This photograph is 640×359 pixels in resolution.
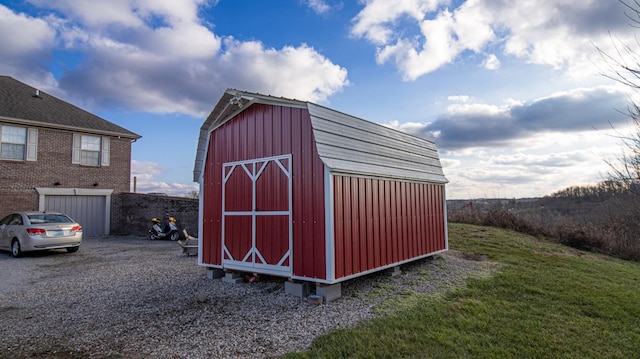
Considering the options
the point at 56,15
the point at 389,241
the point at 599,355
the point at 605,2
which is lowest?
the point at 599,355

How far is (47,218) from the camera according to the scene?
1022 centimetres

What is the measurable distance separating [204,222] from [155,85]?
21.2ft

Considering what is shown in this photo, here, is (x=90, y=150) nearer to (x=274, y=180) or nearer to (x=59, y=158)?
(x=59, y=158)

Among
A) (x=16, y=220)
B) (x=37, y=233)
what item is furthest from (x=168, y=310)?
(x=16, y=220)

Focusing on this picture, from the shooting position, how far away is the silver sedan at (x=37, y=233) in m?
9.51

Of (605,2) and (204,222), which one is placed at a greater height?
(605,2)

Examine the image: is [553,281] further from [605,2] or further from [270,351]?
[270,351]

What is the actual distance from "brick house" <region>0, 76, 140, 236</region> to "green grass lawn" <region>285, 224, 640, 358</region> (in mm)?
14877

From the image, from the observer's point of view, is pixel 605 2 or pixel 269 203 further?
pixel 269 203

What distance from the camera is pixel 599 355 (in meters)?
3.50

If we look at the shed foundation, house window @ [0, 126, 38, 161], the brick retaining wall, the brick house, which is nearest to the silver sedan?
the brick house

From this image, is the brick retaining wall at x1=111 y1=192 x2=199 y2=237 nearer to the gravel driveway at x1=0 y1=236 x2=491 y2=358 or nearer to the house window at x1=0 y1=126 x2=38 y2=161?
the house window at x1=0 y1=126 x2=38 y2=161

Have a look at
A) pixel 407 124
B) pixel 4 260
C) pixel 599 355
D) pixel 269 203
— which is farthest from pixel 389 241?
pixel 4 260

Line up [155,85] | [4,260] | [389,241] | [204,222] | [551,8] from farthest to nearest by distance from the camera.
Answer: [155,85]
[4,260]
[204,222]
[389,241]
[551,8]
